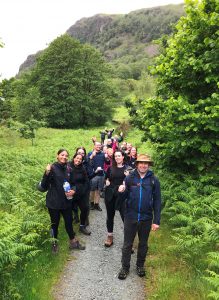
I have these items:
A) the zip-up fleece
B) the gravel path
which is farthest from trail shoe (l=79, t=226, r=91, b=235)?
the zip-up fleece

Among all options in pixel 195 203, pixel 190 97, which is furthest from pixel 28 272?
pixel 190 97

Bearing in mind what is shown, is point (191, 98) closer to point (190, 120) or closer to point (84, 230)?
point (190, 120)

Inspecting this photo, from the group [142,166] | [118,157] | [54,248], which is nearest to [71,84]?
[118,157]

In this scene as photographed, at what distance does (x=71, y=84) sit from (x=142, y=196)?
45026mm

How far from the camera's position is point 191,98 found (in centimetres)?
1231

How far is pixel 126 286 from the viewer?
7348 mm

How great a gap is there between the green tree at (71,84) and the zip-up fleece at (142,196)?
1625 inches

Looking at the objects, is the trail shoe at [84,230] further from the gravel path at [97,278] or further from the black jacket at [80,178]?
the black jacket at [80,178]

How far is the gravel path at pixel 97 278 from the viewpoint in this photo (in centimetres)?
702

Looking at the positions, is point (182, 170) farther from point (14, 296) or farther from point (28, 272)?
point (14, 296)

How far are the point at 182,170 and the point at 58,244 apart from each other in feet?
19.5

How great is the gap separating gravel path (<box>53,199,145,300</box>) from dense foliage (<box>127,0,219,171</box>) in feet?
13.0

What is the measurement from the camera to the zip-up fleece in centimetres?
721

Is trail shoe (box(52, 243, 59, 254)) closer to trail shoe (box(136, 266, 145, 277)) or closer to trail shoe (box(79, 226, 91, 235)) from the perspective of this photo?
trail shoe (box(79, 226, 91, 235))
